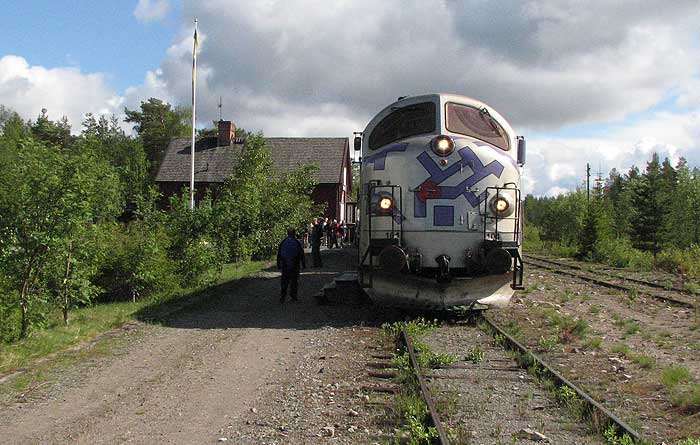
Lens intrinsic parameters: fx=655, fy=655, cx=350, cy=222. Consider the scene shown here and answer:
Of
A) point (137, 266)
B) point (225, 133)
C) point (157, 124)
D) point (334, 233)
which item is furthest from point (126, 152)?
point (137, 266)

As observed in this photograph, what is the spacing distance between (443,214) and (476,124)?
178 cm

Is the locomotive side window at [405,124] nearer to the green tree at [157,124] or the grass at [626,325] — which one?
the grass at [626,325]

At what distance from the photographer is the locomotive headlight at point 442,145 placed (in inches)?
419

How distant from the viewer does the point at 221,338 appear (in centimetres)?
1004

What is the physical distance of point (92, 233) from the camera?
10.8 m

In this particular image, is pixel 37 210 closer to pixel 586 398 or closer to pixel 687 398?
pixel 586 398

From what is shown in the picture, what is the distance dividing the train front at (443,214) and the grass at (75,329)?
15.0 ft

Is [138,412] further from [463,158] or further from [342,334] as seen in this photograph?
[463,158]

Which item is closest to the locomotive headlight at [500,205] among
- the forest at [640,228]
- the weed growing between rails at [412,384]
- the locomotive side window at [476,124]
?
the locomotive side window at [476,124]

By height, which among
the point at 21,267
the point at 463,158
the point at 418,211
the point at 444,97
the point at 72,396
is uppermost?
the point at 444,97

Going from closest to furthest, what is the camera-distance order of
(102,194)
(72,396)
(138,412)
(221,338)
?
1. (138,412)
2. (72,396)
3. (221,338)
4. (102,194)

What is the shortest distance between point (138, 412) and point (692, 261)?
84.6ft

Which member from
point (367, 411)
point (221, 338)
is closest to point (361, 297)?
point (221, 338)

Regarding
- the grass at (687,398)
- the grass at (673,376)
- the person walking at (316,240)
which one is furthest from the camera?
the person walking at (316,240)
